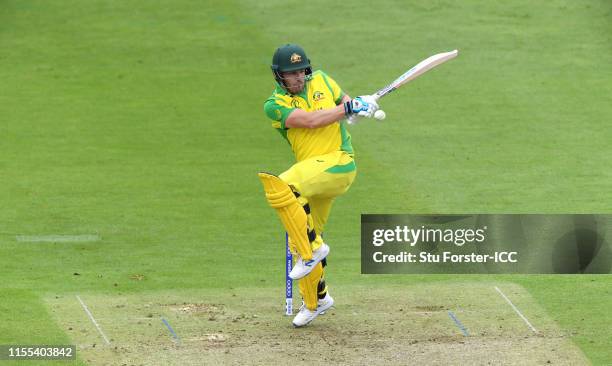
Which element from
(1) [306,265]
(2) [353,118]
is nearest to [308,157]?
(2) [353,118]

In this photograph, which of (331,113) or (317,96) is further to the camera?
(317,96)

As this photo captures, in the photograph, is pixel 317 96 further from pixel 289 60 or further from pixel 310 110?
pixel 289 60

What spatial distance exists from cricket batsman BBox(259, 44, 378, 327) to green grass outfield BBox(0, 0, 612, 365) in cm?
68

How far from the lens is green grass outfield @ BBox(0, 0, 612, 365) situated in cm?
1277

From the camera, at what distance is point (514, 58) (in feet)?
66.8

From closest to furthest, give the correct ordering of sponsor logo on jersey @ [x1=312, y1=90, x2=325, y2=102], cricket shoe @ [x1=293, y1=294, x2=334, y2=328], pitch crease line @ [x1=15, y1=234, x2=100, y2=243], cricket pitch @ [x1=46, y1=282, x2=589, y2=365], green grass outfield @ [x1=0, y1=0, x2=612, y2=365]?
cricket pitch @ [x1=46, y1=282, x2=589, y2=365] → sponsor logo on jersey @ [x1=312, y1=90, x2=325, y2=102] → cricket shoe @ [x1=293, y1=294, x2=334, y2=328] → green grass outfield @ [x1=0, y1=0, x2=612, y2=365] → pitch crease line @ [x1=15, y1=234, x2=100, y2=243]

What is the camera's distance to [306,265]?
11234mm

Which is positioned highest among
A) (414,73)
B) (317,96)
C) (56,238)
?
(414,73)

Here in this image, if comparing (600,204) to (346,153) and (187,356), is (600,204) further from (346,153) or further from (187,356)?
(187,356)

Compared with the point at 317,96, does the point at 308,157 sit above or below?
below

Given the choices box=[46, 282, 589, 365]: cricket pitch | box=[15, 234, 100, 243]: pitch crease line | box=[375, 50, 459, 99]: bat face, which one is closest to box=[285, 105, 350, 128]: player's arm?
box=[375, 50, 459, 99]: bat face

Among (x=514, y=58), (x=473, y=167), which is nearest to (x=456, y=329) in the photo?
(x=473, y=167)

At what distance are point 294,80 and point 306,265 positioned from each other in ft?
5.24

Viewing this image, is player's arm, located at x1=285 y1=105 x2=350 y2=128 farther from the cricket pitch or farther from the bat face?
the cricket pitch
